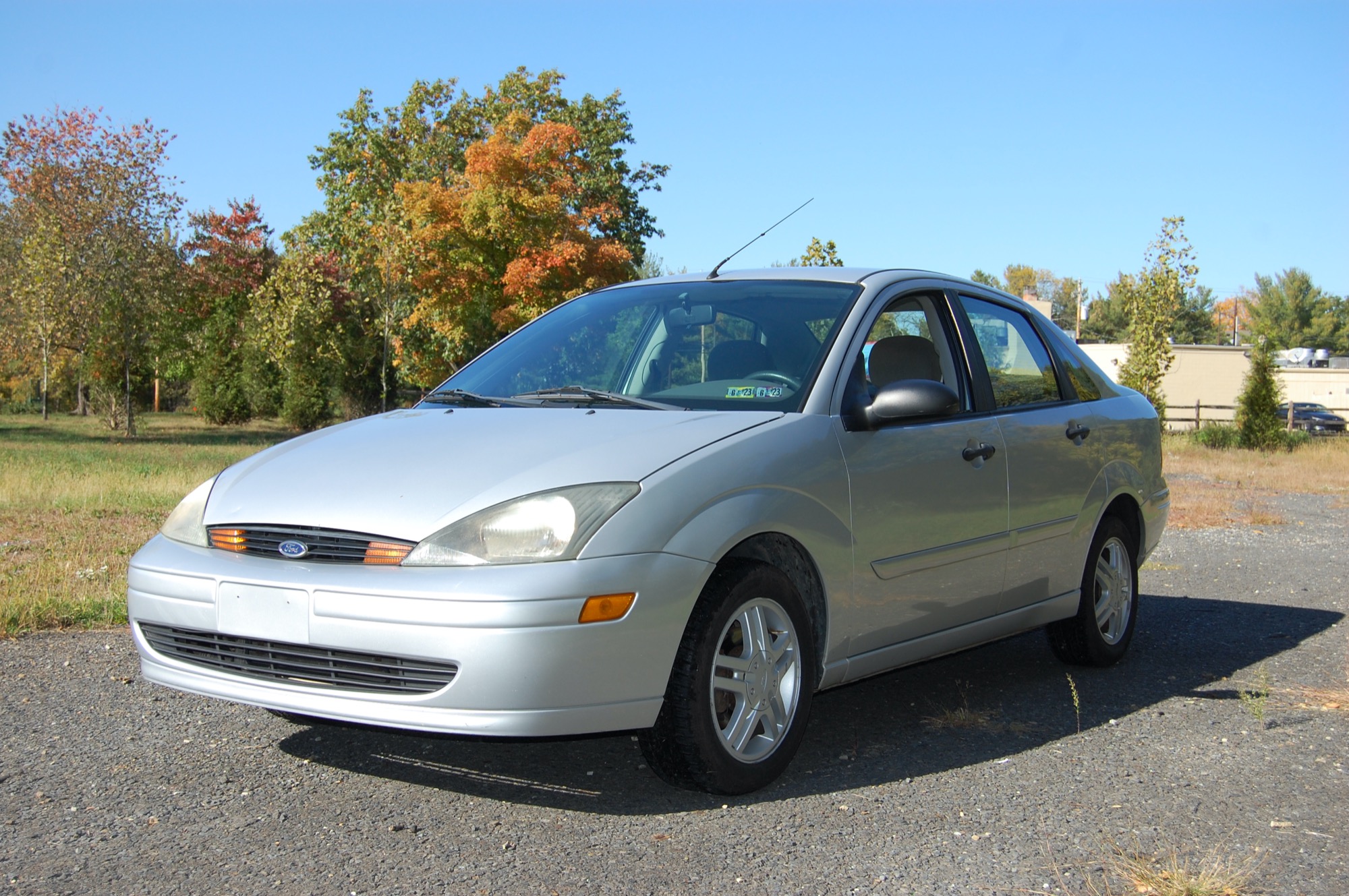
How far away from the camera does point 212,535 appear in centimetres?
363

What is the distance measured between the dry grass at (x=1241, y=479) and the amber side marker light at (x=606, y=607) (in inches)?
436

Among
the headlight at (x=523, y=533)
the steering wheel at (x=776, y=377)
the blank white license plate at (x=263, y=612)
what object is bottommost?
the blank white license plate at (x=263, y=612)

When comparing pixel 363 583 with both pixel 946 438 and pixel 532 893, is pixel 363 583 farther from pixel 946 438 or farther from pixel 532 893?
pixel 946 438

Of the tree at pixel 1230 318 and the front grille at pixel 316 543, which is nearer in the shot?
→ the front grille at pixel 316 543

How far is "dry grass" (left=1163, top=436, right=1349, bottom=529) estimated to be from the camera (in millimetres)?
13938

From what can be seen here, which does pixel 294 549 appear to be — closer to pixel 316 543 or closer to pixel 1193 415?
pixel 316 543

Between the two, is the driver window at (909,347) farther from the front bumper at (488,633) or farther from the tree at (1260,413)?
the tree at (1260,413)

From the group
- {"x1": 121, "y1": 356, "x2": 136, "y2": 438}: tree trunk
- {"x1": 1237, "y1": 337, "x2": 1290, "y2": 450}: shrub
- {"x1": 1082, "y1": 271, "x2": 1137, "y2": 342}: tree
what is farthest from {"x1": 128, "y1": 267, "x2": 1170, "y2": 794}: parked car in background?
{"x1": 1082, "y1": 271, "x2": 1137, "y2": 342}: tree

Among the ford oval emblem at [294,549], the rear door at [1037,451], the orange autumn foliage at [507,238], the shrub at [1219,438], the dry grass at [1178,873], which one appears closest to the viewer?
the dry grass at [1178,873]

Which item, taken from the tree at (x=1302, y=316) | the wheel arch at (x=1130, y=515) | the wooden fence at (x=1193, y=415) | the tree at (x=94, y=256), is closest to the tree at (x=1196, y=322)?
the tree at (x=1302, y=316)

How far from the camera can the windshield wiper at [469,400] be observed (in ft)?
14.2

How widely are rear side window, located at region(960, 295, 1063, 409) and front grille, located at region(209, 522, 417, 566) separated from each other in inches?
107

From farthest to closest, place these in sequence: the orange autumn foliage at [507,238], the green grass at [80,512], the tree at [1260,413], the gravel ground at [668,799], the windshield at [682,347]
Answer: the tree at [1260,413] < the orange autumn foliage at [507,238] < the green grass at [80,512] < the windshield at [682,347] < the gravel ground at [668,799]

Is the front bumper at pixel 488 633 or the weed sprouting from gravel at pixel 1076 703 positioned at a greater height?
the front bumper at pixel 488 633
